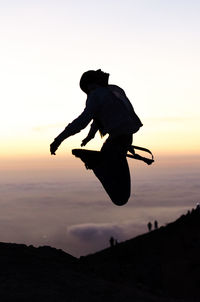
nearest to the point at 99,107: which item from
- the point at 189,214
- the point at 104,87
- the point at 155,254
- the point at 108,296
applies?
the point at 104,87

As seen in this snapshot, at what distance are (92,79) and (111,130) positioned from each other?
3.36 ft

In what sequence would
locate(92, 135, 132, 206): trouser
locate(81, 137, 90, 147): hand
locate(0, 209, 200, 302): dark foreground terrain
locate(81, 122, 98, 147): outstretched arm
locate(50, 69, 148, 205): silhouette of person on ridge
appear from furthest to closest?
locate(0, 209, 200, 302): dark foreground terrain
locate(81, 137, 90, 147): hand
locate(81, 122, 98, 147): outstretched arm
locate(92, 135, 132, 206): trouser
locate(50, 69, 148, 205): silhouette of person on ridge

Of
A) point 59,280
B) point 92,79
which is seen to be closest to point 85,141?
point 92,79

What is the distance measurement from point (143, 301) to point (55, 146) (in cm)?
459

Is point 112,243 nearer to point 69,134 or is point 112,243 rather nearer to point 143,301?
point 143,301

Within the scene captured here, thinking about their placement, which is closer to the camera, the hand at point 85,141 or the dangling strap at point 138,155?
the dangling strap at point 138,155

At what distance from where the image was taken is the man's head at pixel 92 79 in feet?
30.5

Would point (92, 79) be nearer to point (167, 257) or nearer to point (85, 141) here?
point (85, 141)

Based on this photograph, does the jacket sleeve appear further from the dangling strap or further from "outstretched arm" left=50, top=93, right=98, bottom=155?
the dangling strap

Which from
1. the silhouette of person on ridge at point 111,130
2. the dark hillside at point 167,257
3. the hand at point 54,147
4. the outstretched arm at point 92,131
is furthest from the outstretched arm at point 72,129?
the dark hillside at point 167,257

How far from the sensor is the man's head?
9.30 m

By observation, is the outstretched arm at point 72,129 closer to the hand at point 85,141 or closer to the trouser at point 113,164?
the trouser at point 113,164

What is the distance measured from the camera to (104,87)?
9.23 metres

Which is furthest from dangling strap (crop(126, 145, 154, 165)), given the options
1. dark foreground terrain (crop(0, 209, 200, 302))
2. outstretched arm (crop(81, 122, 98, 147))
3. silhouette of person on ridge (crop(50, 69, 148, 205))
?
dark foreground terrain (crop(0, 209, 200, 302))
